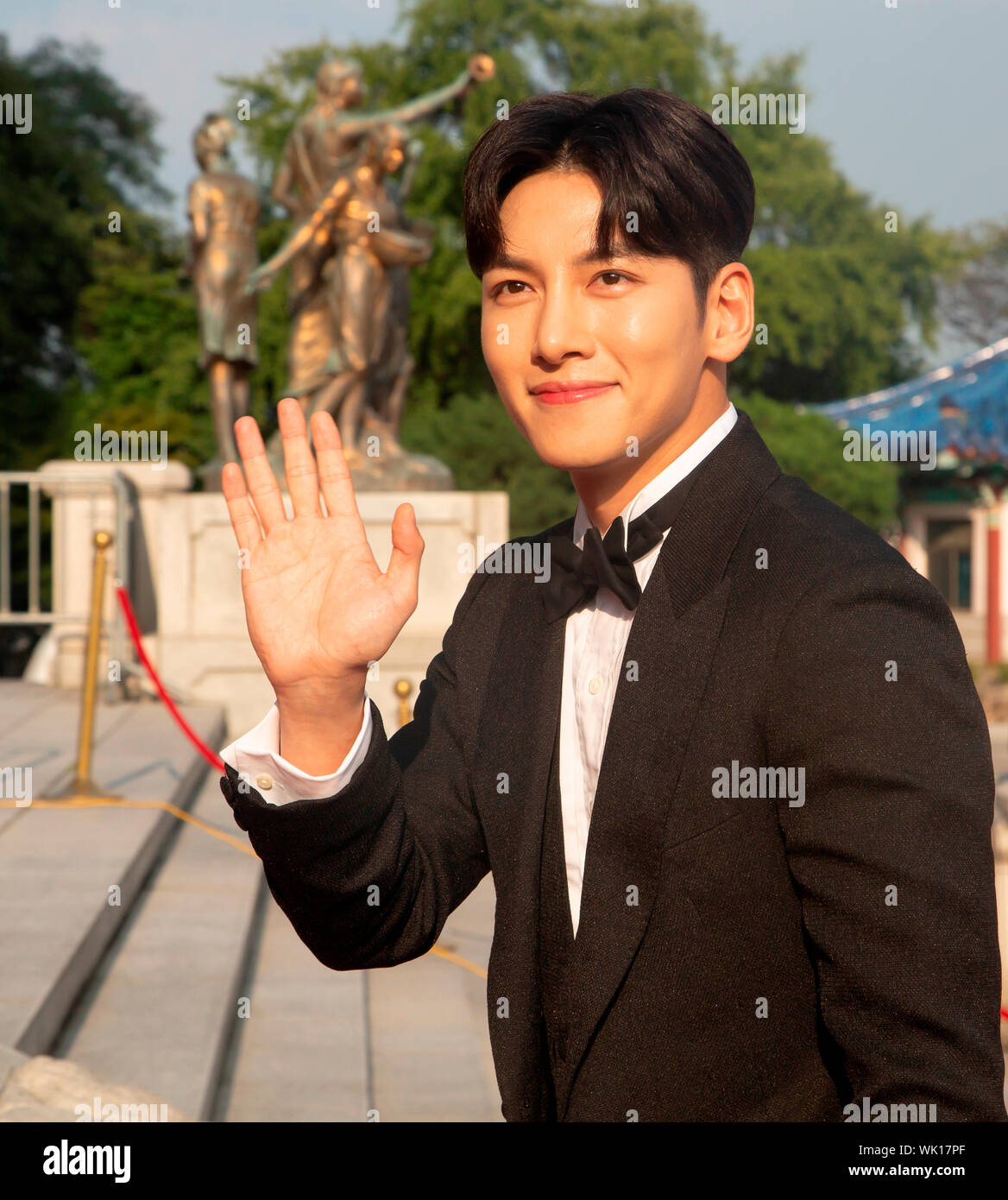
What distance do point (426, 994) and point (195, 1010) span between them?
1.22 meters

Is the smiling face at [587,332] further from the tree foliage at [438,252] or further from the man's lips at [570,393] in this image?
the tree foliage at [438,252]

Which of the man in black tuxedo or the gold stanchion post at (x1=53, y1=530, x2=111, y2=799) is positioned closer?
the man in black tuxedo

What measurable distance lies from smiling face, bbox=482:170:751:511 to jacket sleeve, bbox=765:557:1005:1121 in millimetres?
304

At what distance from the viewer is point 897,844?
4.13ft

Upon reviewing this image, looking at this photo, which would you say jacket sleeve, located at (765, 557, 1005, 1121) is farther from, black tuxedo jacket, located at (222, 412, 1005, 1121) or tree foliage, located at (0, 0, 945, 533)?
tree foliage, located at (0, 0, 945, 533)

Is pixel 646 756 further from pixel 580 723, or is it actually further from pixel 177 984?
pixel 177 984

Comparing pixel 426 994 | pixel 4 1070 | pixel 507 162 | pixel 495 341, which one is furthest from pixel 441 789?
pixel 426 994

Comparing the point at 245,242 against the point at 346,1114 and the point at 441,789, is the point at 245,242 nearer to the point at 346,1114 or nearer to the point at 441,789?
the point at 346,1114

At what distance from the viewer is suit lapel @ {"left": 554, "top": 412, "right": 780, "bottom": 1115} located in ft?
4.68

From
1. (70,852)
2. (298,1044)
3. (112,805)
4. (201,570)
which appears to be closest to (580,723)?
(298,1044)

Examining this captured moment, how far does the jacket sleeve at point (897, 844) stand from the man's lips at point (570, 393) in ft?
1.10

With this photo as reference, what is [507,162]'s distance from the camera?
151cm

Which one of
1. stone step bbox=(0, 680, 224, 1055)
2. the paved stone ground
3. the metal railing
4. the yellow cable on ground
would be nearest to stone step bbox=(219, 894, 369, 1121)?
the paved stone ground

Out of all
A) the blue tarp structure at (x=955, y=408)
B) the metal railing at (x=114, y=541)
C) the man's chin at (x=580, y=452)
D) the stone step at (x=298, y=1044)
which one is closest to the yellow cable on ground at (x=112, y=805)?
the stone step at (x=298, y=1044)
